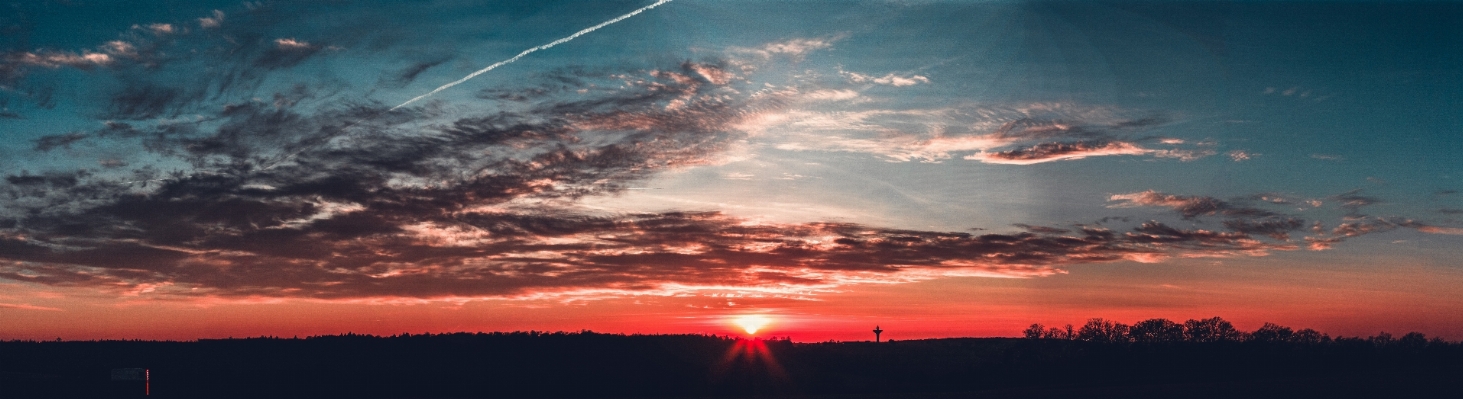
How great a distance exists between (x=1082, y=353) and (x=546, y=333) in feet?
140

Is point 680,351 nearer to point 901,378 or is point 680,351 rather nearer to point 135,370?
point 901,378

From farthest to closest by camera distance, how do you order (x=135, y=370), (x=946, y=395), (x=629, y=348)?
1. (x=629, y=348)
2. (x=946, y=395)
3. (x=135, y=370)

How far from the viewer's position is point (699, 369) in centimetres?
5703

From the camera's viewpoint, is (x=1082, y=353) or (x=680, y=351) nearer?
(x=1082, y=353)

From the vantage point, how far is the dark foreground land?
4500 centimetres

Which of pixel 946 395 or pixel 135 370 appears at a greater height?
pixel 135 370

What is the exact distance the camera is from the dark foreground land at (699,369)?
4500 cm

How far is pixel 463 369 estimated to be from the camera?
185 ft

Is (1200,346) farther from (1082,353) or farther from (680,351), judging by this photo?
(680,351)

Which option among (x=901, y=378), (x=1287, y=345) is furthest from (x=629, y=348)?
(x=1287, y=345)

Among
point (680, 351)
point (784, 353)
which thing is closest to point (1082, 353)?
point (784, 353)

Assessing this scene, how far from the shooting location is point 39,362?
6675 centimetres

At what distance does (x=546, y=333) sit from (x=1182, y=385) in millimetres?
49581

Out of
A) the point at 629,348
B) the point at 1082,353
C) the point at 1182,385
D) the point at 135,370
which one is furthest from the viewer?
the point at 629,348
